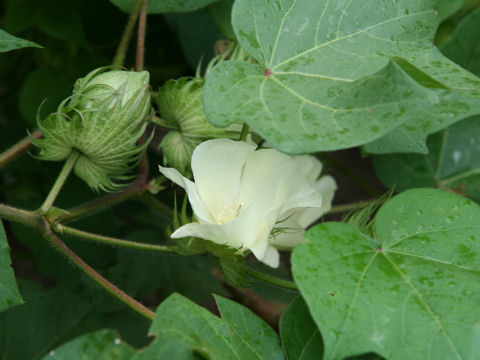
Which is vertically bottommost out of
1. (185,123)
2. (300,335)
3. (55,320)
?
(55,320)

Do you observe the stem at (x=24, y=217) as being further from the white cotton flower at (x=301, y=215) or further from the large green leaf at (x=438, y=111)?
the large green leaf at (x=438, y=111)

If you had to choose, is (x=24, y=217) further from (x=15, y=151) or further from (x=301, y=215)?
(x=301, y=215)

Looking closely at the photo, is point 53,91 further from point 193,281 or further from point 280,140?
point 280,140

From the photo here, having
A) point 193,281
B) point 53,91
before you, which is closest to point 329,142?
point 193,281

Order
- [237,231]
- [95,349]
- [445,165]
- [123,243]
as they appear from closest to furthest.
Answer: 1. [95,349]
2. [237,231]
3. [123,243]
4. [445,165]

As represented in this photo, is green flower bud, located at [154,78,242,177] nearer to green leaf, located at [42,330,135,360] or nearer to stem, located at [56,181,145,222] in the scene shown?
stem, located at [56,181,145,222]

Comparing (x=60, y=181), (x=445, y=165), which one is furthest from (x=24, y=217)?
(x=445, y=165)
